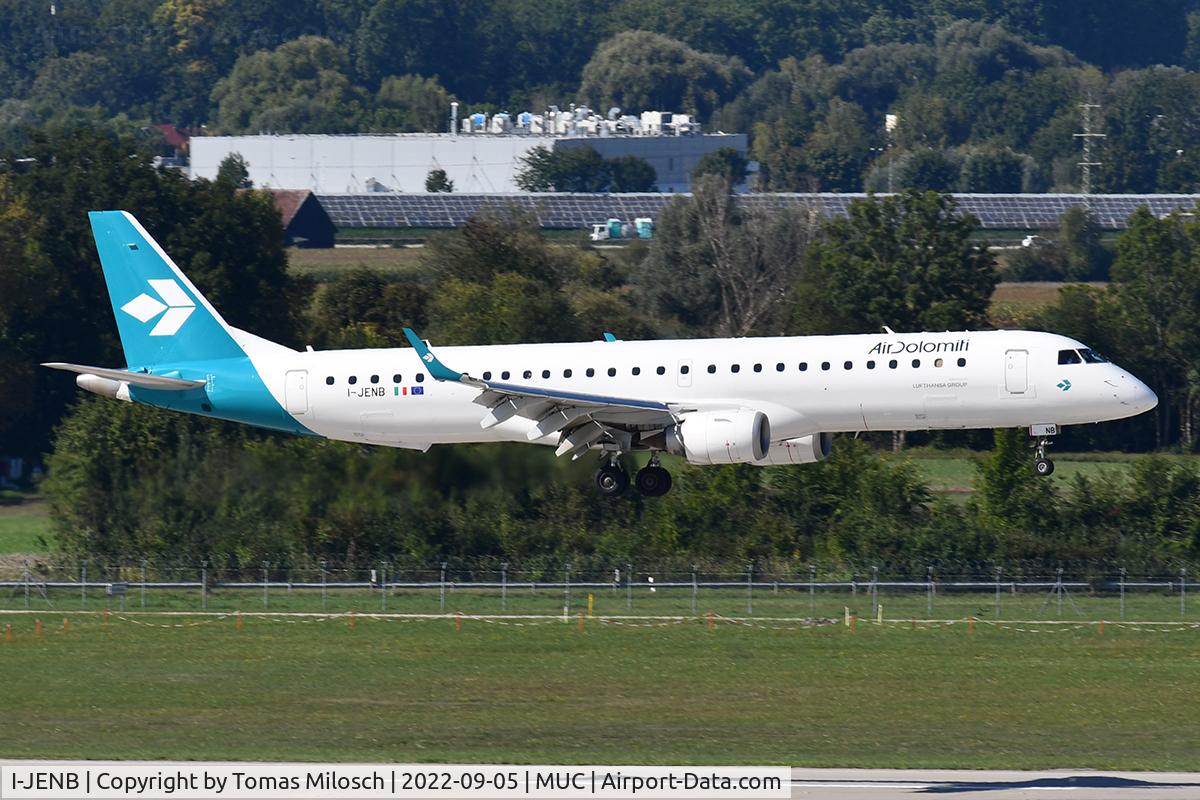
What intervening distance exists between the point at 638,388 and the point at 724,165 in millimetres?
145369

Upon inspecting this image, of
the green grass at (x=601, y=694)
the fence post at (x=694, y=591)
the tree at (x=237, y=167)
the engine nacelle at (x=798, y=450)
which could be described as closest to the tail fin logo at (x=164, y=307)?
the green grass at (x=601, y=694)

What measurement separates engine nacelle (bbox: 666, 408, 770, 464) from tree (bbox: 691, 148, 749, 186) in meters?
142

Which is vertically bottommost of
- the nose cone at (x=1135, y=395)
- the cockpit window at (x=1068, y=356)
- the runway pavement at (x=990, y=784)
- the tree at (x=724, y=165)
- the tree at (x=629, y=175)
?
the runway pavement at (x=990, y=784)

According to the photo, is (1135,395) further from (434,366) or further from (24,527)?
(24,527)

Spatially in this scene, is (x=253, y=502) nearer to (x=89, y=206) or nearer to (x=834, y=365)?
(x=834, y=365)

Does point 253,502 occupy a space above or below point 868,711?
above

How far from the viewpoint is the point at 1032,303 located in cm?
11931

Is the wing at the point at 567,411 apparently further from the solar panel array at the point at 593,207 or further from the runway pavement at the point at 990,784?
the solar panel array at the point at 593,207

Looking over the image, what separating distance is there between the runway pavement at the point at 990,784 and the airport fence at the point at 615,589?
21298 mm

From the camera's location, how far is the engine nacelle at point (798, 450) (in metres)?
49.9

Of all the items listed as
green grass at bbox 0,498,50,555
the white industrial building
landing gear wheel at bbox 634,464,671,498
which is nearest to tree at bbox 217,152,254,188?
the white industrial building

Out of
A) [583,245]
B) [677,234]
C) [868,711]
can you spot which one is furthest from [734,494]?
[583,245]

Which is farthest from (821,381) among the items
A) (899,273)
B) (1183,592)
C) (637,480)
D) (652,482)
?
(899,273)

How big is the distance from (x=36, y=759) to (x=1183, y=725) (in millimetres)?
22332
